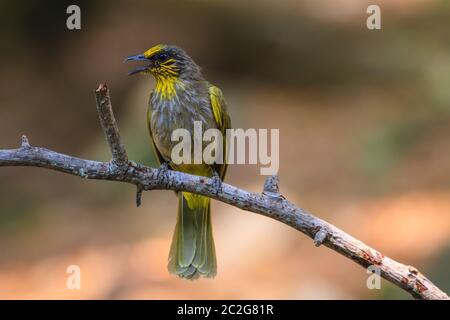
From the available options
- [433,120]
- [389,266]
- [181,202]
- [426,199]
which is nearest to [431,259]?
[426,199]

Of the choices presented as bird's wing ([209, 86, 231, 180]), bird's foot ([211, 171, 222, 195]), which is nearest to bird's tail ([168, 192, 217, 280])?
bird's wing ([209, 86, 231, 180])

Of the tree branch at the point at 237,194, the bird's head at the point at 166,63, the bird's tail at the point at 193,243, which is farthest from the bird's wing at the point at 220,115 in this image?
the tree branch at the point at 237,194

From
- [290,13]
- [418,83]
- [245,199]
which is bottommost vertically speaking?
[245,199]

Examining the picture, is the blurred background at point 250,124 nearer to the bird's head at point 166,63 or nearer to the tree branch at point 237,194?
the bird's head at point 166,63

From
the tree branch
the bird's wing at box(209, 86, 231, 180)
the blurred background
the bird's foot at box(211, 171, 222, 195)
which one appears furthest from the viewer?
the blurred background

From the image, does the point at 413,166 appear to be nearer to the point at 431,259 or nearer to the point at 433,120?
the point at 433,120

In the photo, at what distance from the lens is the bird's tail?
5828mm

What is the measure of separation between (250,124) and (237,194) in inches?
259

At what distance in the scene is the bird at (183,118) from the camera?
5766mm

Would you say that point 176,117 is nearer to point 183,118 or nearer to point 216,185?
point 183,118

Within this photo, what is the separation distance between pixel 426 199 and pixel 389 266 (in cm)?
584

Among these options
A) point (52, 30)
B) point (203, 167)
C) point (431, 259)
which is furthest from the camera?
point (52, 30)

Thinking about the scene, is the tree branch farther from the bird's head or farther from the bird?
the bird's head

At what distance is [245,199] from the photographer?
14.8ft
